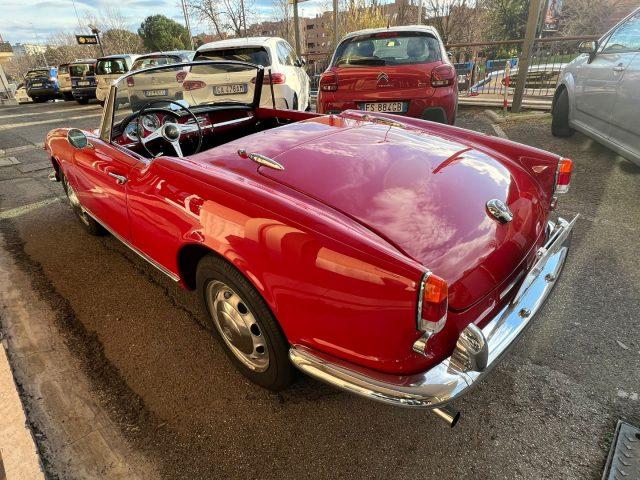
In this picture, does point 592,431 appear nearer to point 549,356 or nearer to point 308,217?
point 549,356

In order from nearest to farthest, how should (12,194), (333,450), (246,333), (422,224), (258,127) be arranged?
(422,224)
(333,450)
(246,333)
(258,127)
(12,194)

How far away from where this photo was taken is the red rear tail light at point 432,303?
4.22 feet

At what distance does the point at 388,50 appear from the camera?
219 inches

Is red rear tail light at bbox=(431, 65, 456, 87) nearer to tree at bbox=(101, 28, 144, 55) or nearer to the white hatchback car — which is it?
the white hatchback car

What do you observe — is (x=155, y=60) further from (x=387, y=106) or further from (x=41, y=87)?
(x=41, y=87)

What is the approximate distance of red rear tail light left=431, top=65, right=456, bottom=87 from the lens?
5102mm

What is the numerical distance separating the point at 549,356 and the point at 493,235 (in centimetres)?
91

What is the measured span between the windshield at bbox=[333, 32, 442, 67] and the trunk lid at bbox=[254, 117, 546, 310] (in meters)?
3.53

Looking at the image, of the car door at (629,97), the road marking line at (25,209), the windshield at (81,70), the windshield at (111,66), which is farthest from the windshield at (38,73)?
the car door at (629,97)

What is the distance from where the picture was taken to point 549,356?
2139 millimetres

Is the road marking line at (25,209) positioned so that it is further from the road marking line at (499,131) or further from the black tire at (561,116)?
Result: the black tire at (561,116)

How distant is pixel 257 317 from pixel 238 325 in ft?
0.83

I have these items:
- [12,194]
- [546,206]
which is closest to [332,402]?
[546,206]

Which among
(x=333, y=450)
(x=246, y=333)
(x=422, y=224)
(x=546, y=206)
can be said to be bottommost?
(x=333, y=450)
